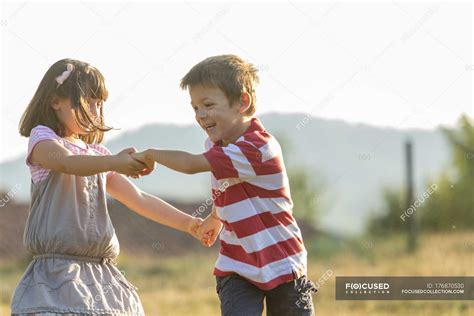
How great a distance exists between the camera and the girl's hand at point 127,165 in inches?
118

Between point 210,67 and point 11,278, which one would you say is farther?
point 11,278

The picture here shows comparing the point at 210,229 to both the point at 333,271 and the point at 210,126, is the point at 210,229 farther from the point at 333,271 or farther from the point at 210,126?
the point at 333,271

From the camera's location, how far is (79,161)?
9.72 ft

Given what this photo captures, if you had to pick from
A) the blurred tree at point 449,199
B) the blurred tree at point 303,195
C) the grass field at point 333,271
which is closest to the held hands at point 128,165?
the grass field at point 333,271

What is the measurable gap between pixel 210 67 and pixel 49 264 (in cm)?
85

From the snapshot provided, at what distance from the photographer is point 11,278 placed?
397 inches

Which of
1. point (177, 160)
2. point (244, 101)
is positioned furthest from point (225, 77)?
point (177, 160)

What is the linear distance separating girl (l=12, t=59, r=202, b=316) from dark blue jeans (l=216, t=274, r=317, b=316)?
1.19ft

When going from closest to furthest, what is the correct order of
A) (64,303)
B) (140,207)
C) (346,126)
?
1. (64,303)
2. (140,207)
3. (346,126)

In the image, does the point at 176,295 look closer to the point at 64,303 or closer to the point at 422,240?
the point at 422,240

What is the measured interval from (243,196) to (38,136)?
0.73 m

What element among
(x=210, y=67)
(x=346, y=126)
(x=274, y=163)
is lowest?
(x=274, y=163)

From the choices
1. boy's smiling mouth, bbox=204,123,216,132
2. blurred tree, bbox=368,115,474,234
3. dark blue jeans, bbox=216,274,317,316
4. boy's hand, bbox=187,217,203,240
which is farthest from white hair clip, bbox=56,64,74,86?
blurred tree, bbox=368,115,474,234

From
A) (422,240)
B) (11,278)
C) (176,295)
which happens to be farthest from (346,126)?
(11,278)
